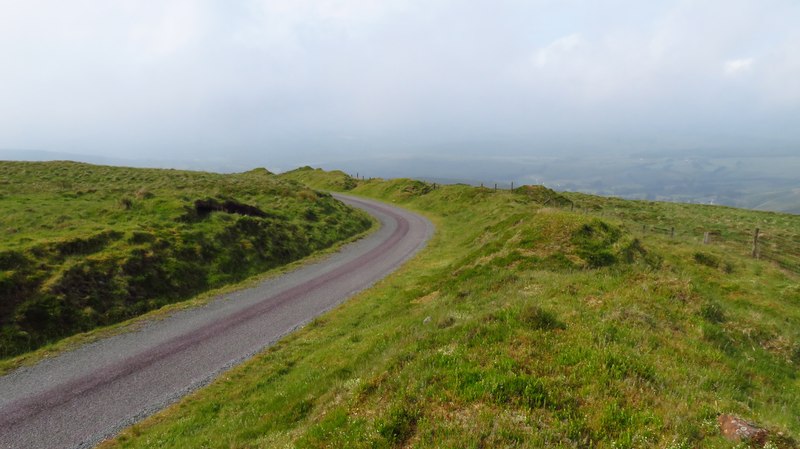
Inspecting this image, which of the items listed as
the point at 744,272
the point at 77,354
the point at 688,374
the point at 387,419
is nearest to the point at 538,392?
the point at 387,419

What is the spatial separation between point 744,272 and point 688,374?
26257 millimetres

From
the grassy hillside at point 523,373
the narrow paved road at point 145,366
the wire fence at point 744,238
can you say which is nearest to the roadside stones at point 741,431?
the grassy hillside at point 523,373

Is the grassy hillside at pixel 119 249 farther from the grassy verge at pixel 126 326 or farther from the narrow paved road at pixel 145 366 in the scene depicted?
the narrow paved road at pixel 145 366

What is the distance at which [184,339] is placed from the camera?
19172mm

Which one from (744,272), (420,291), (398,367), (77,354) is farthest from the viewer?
(744,272)

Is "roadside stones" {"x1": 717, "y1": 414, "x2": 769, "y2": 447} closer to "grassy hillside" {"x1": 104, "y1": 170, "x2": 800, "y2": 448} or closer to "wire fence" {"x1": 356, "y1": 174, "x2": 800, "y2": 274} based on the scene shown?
"grassy hillside" {"x1": 104, "y1": 170, "x2": 800, "y2": 448}

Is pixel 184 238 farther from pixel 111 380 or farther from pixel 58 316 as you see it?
pixel 111 380

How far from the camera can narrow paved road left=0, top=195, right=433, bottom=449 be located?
12812 millimetres

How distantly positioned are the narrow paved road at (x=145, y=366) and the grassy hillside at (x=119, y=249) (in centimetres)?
292

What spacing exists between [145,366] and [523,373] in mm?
16144

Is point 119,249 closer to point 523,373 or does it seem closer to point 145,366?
point 145,366

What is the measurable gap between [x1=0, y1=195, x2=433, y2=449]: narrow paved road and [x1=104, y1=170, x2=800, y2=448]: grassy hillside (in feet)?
4.36

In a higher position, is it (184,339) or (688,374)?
(688,374)

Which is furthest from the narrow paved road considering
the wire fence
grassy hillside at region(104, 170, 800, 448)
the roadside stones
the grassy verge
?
the wire fence
